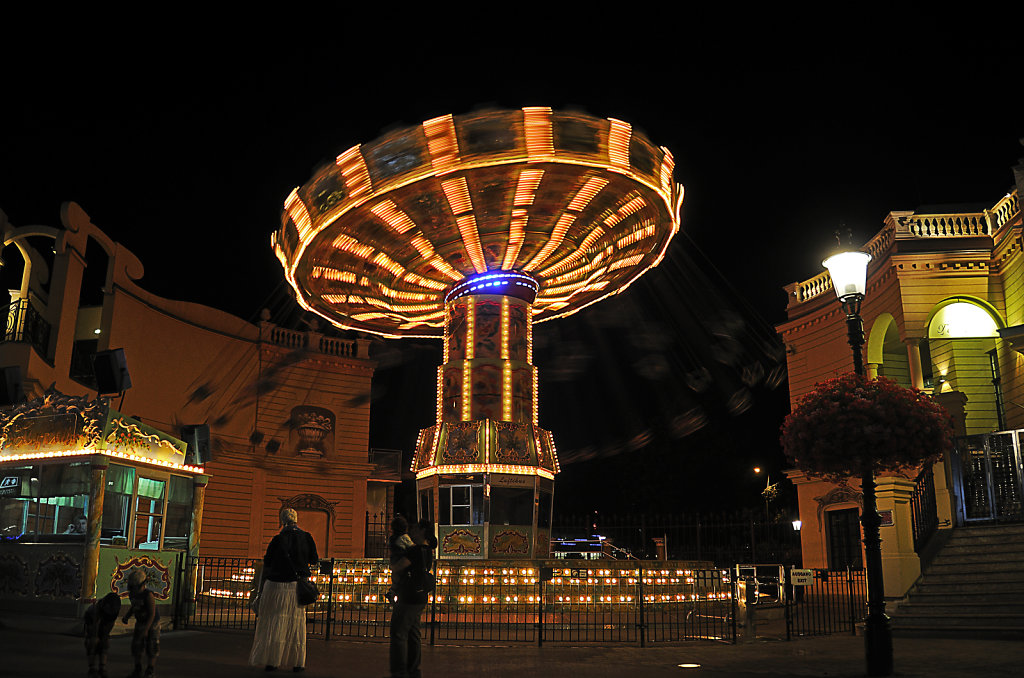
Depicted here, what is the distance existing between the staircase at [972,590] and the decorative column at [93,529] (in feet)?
39.5

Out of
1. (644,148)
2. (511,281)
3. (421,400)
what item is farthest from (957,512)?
(421,400)

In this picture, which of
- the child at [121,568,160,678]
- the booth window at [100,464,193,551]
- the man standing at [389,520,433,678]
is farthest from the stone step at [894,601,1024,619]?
the booth window at [100,464,193,551]

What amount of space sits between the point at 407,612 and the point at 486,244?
13.8m

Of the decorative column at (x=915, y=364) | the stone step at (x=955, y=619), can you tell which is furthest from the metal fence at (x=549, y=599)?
the decorative column at (x=915, y=364)

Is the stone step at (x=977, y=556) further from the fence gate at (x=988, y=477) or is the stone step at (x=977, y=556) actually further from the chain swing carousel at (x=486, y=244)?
the chain swing carousel at (x=486, y=244)

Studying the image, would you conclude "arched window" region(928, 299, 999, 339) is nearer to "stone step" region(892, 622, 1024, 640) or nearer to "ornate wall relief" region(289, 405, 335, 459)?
"stone step" region(892, 622, 1024, 640)

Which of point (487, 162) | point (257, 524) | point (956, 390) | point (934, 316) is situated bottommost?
point (257, 524)

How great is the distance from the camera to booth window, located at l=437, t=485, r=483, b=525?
1909 centimetres

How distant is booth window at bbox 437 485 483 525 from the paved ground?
7163 mm

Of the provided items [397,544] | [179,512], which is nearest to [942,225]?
[397,544]

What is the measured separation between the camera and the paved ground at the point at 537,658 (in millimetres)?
8531

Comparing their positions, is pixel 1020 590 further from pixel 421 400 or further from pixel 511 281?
pixel 421 400

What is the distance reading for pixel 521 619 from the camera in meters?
15.2

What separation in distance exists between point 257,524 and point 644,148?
68.4 ft
